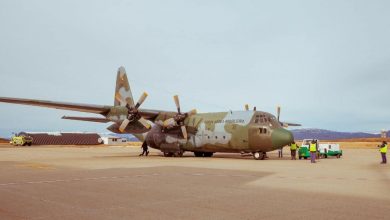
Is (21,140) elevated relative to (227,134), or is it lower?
lower

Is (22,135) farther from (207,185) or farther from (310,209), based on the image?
(310,209)

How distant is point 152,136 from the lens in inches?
1369

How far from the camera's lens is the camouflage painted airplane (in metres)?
27.2

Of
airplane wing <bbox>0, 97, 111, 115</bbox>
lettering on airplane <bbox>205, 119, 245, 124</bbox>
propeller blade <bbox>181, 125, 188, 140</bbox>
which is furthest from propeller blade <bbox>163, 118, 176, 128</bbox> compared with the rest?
airplane wing <bbox>0, 97, 111, 115</bbox>

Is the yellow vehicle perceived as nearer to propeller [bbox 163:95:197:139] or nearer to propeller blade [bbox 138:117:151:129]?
propeller blade [bbox 138:117:151:129]

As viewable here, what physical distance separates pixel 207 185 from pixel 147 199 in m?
3.35

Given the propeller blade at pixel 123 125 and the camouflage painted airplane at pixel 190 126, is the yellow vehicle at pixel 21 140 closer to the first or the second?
the camouflage painted airplane at pixel 190 126

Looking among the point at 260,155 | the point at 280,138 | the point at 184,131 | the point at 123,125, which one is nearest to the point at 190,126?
the point at 184,131

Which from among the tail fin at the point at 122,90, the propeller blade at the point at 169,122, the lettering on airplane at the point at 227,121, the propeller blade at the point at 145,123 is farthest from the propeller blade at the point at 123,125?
the lettering on airplane at the point at 227,121

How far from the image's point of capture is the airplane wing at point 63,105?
26469mm

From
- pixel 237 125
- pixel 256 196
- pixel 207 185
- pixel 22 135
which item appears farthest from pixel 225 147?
pixel 22 135

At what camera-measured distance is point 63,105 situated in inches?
1124

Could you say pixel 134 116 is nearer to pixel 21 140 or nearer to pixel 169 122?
pixel 169 122

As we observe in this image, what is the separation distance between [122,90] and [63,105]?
6.99 meters
